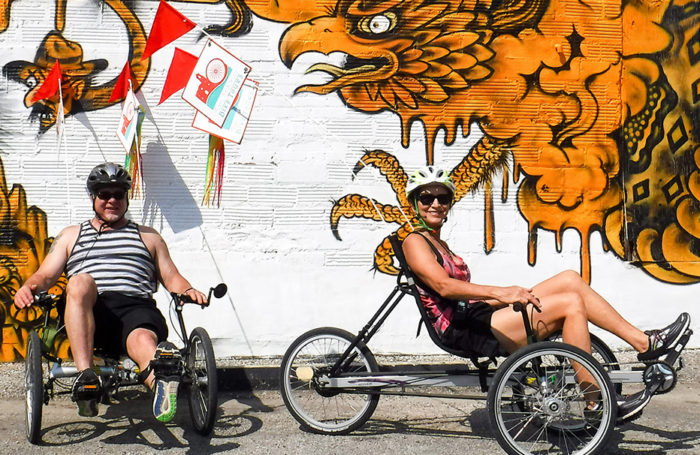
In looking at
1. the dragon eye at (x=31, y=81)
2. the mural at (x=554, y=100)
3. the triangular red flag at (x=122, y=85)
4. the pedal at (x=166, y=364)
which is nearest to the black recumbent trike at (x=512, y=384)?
the pedal at (x=166, y=364)

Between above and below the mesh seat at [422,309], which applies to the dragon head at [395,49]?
above

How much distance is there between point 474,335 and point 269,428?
1378mm

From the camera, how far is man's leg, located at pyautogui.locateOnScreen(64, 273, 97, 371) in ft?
14.7

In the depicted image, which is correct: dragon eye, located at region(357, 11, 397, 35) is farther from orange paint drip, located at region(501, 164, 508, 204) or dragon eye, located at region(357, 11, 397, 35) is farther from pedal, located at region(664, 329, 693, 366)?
pedal, located at region(664, 329, 693, 366)

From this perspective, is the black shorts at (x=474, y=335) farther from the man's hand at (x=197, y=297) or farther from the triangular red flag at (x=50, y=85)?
Answer: the triangular red flag at (x=50, y=85)

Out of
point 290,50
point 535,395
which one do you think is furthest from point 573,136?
point 535,395

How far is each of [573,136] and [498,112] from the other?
0.65 meters

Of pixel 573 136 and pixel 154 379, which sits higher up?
pixel 573 136

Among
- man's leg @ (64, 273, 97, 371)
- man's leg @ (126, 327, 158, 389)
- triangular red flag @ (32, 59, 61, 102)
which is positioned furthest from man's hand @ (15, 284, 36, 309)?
triangular red flag @ (32, 59, 61, 102)

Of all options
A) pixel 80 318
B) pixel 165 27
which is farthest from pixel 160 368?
pixel 165 27

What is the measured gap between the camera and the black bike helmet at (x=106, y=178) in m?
5.07

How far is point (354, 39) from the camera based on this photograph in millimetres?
6496

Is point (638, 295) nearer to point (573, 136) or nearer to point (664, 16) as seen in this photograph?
point (573, 136)

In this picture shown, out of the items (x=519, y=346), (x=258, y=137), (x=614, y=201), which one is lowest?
(x=519, y=346)
